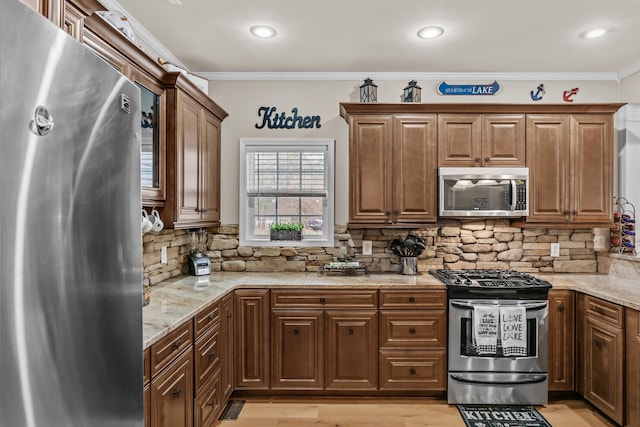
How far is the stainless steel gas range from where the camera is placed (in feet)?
10.0

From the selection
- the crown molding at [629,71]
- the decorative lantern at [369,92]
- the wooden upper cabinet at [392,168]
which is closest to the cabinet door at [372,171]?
the wooden upper cabinet at [392,168]

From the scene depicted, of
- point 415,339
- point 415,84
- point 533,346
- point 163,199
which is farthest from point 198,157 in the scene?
point 533,346

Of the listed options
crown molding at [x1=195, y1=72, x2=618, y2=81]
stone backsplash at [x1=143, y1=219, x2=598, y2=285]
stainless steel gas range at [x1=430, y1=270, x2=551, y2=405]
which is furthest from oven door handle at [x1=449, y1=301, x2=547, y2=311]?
crown molding at [x1=195, y1=72, x2=618, y2=81]

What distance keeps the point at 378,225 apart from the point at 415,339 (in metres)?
0.95

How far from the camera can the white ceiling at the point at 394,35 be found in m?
2.60

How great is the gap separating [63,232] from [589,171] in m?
3.83

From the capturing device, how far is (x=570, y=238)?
3.77 metres

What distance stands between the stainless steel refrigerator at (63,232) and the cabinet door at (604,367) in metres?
3.00

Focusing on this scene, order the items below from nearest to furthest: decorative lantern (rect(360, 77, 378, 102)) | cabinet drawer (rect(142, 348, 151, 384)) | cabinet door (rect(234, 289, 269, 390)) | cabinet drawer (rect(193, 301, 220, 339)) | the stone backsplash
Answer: cabinet drawer (rect(142, 348, 151, 384))
cabinet drawer (rect(193, 301, 220, 339))
cabinet door (rect(234, 289, 269, 390))
decorative lantern (rect(360, 77, 378, 102))
the stone backsplash

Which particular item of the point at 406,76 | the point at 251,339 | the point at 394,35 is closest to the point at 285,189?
the point at 251,339

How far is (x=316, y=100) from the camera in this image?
12.6 ft

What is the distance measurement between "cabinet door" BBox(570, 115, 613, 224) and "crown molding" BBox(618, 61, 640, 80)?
53 centimetres

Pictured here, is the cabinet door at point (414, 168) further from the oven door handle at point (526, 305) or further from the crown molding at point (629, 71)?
the crown molding at point (629, 71)

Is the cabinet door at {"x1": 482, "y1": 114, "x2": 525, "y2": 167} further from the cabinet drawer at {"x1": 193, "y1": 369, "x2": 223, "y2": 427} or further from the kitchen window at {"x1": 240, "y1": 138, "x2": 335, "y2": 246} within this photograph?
the cabinet drawer at {"x1": 193, "y1": 369, "x2": 223, "y2": 427}
